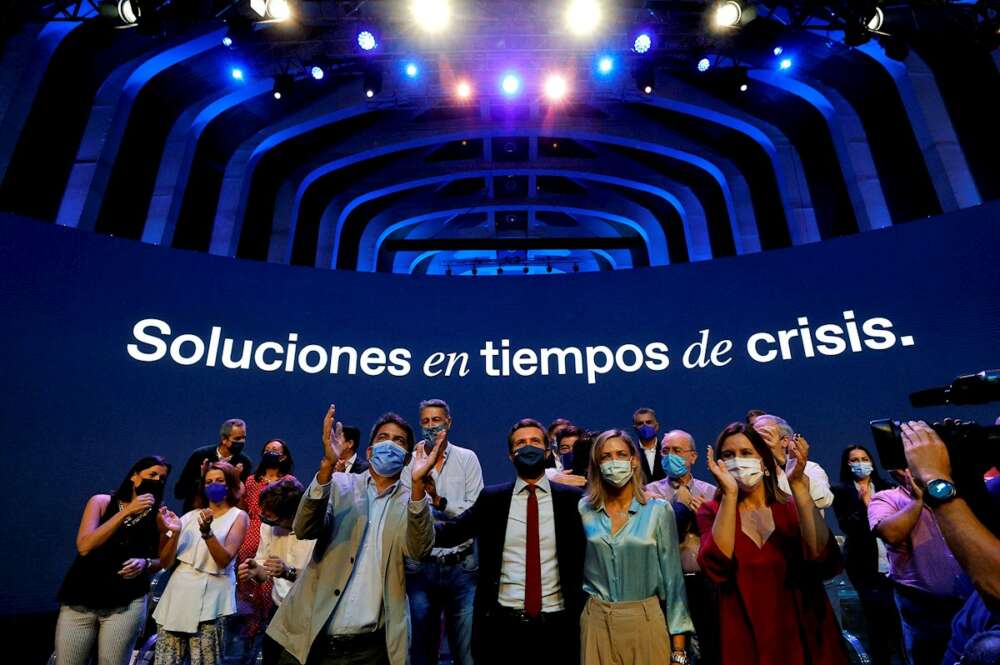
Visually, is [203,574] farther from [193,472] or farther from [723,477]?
[723,477]

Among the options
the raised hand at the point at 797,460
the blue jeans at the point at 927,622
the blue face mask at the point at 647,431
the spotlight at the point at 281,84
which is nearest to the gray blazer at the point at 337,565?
the raised hand at the point at 797,460

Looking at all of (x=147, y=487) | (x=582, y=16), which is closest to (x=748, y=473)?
(x=147, y=487)

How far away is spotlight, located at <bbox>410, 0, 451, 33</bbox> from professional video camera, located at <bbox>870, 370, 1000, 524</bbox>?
25.8ft

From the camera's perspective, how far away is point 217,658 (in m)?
2.98

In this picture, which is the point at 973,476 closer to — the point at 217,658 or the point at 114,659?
the point at 217,658

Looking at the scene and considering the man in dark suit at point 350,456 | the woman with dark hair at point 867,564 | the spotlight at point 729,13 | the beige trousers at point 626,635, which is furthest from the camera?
the spotlight at point 729,13

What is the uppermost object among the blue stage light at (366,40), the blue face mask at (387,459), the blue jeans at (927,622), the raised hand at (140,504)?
the blue stage light at (366,40)

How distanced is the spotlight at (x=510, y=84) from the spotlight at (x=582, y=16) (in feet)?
4.01

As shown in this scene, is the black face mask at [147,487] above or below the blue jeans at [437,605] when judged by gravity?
above

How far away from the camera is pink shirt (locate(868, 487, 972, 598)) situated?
8.59 ft

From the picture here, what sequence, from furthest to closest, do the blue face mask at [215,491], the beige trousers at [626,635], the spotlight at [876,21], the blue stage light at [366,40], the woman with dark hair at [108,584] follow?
the blue stage light at [366,40] < the spotlight at [876,21] < the blue face mask at [215,491] < the woman with dark hair at [108,584] < the beige trousers at [626,635]

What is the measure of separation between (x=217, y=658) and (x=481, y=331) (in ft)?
12.0

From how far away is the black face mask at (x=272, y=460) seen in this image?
4.10 metres

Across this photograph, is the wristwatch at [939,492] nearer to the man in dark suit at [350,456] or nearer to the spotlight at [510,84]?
the man in dark suit at [350,456]
